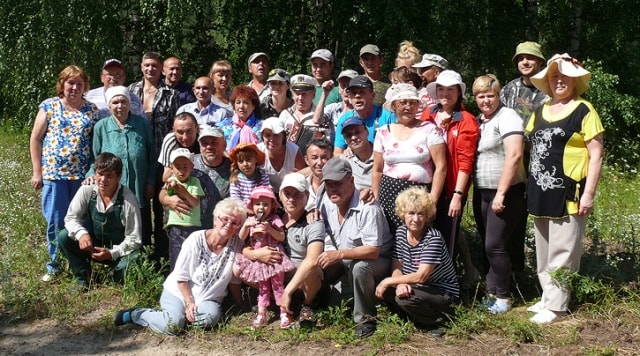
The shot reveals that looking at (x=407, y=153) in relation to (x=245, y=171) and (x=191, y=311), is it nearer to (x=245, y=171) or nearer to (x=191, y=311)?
(x=245, y=171)

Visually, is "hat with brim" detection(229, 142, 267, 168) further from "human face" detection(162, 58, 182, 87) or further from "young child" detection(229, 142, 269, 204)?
"human face" detection(162, 58, 182, 87)

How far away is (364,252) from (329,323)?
0.68 meters

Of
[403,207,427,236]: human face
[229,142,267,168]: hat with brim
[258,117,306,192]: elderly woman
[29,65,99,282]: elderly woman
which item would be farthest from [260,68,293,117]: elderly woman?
[403,207,427,236]: human face

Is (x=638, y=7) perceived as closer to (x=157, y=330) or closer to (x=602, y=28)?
(x=602, y=28)

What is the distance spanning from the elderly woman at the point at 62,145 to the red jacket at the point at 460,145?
3158mm

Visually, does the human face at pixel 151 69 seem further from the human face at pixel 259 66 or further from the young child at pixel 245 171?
the young child at pixel 245 171

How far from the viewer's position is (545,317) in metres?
5.32

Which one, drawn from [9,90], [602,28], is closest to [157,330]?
[9,90]

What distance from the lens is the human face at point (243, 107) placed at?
6.30 metres

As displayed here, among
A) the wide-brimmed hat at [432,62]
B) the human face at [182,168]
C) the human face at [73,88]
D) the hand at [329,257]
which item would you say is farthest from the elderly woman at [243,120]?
the wide-brimmed hat at [432,62]

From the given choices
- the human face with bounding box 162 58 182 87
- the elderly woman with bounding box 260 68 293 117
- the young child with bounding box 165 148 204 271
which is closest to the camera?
the young child with bounding box 165 148 204 271

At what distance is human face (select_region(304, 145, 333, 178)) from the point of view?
18.3 feet

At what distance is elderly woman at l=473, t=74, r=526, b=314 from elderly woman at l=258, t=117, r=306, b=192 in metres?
1.53

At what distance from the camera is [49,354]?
5336mm
